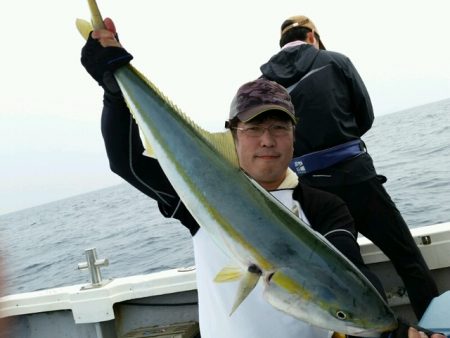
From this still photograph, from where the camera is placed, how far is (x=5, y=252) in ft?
3.51

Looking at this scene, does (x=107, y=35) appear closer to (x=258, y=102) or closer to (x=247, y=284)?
(x=258, y=102)

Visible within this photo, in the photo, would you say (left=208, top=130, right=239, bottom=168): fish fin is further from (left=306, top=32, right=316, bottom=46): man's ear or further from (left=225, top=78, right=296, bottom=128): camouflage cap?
(left=306, top=32, right=316, bottom=46): man's ear

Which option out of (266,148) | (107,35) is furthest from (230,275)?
(107,35)

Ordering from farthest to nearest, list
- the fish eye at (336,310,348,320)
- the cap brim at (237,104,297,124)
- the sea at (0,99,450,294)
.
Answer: the sea at (0,99,450,294) → the cap brim at (237,104,297,124) → the fish eye at (336,310,348,320)

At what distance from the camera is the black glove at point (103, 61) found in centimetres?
221

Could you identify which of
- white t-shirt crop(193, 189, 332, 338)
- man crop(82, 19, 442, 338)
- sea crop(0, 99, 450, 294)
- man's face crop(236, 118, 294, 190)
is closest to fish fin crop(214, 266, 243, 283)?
white t-shirt crop(193, 189, 332, 338)

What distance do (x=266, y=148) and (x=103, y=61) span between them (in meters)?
0.90

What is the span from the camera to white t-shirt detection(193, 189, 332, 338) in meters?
2.32

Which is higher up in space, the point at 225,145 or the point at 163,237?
the point at 225,145

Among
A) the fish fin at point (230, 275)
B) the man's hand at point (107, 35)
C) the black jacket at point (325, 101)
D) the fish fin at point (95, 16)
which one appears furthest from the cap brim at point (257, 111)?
the black jacket at point (325, 101)

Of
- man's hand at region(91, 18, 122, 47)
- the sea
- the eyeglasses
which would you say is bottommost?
the sea

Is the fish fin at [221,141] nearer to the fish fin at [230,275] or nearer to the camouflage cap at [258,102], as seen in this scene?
the fish fin at [230,275]

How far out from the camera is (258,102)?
100 inches

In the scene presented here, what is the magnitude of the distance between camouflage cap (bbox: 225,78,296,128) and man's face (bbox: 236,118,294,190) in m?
0.06
